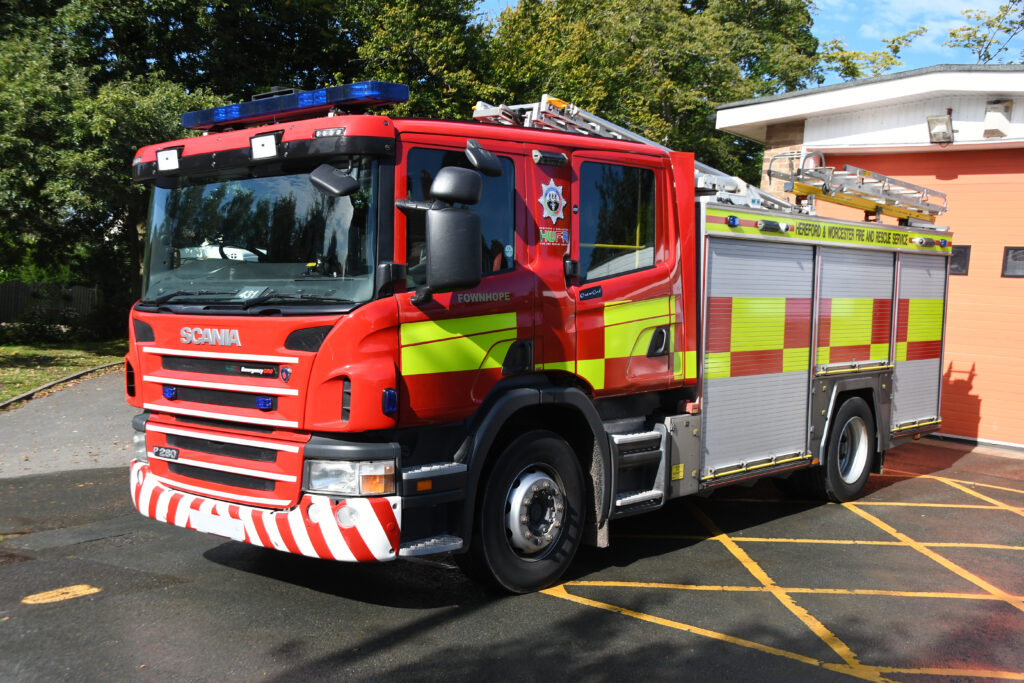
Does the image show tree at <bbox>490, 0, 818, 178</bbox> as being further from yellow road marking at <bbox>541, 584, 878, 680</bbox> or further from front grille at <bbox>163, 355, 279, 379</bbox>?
yellow road marking at <bbox>541, 584, 878, 680</bbox>

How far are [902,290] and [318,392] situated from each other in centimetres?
637

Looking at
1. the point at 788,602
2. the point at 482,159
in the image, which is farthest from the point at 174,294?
the point at 788,602

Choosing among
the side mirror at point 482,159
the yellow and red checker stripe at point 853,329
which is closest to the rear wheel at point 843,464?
the yellow and red checker stripe at point 853,329

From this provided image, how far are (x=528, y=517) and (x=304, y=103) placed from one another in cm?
277

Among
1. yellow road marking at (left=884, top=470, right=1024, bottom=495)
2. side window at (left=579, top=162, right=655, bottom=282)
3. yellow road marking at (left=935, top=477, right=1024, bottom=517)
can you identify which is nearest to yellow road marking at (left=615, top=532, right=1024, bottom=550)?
yellow road marking at (left=935, top=477, right=1024, bottom=517)

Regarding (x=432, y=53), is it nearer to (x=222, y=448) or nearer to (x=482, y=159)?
(x=482, y=159)

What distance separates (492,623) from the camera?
192 inches

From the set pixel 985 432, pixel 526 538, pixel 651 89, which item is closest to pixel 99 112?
pixel 526 538

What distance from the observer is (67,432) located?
10.5 meters

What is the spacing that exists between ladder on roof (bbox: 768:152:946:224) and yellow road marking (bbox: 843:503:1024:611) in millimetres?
2924

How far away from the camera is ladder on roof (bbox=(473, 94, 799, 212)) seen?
612cm

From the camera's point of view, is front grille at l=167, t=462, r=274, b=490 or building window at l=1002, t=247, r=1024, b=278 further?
building window at l=1002, t=247, r=1024, b=278

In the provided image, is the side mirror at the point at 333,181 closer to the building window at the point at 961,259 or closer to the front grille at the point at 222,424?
the front grille at the point at 222,424

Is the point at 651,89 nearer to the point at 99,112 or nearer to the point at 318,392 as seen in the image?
the point at 99,112
